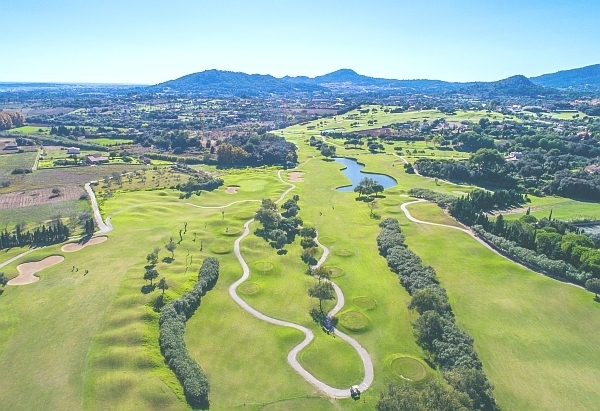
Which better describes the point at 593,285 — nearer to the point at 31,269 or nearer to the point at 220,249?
the point at 220,249

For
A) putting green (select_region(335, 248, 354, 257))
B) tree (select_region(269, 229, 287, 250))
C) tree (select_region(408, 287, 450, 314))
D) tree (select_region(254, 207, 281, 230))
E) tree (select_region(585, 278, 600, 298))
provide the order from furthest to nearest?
tree (select_region(254, 207, 281, 230))
tree (select_region(269, 229, 287, 250))
putting green (select_region(335, 248, 354, 257))
tree (select_region(585, 278, 600, 298))
tree (select_region(408, 287, 450, 314))

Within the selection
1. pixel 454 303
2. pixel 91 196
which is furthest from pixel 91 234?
pixel 454 303

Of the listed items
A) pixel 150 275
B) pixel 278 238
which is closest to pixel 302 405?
pixel 150 275

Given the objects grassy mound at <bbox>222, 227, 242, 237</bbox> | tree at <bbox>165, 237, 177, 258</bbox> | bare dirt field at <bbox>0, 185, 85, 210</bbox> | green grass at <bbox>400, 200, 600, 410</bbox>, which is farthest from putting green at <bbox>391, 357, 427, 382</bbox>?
bare dirt field at <bbox>0, 185, 85, 210</bbox>

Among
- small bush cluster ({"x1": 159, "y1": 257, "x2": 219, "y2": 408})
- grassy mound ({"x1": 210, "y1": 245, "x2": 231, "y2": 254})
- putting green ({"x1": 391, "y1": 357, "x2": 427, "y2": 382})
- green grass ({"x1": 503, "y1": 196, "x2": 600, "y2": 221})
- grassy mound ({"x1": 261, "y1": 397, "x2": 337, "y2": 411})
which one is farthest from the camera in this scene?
green grass ({"x1": 503, "y1": 196, "x2": 600, "y2": 221})

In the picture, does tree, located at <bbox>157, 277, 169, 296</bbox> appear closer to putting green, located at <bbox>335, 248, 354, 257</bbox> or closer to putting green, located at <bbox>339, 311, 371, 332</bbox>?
putting green, located at <bbox>339, 311, 371, 332</bbox>

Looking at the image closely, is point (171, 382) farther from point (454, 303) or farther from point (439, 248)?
point (439, 248)
